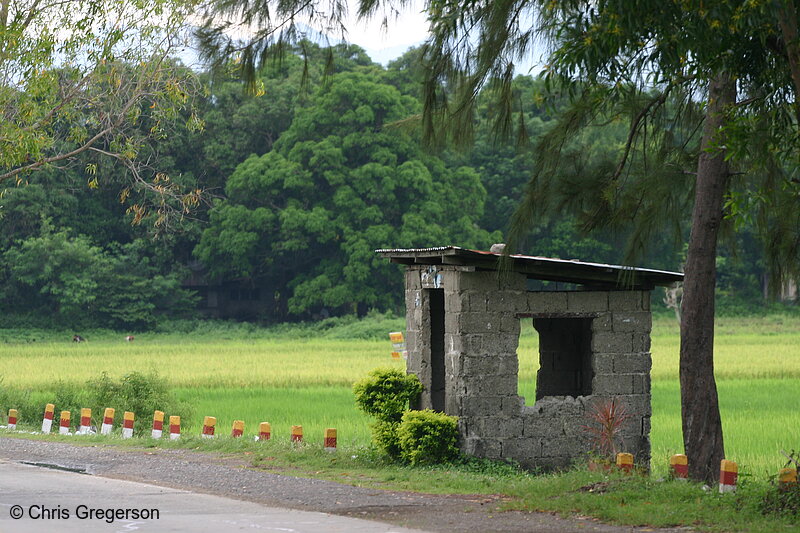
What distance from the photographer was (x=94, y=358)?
34.8 metres

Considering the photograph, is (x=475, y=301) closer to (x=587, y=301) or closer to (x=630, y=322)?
(x=587, y=301)

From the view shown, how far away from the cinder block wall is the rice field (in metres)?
1.20

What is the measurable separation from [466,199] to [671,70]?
1744 inches

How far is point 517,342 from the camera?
14.1 m

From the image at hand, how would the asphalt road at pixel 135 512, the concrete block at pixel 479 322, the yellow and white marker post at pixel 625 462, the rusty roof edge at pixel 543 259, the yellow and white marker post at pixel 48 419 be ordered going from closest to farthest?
the asphalt road at pixel 135 512, the yellow and white marker post at pixel 625 462, the rusty roof edge at pixel 543 259, the concrete block at pixel 479 322, the yellow and white marker post at pixel 48 419

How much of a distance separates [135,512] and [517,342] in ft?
17.6

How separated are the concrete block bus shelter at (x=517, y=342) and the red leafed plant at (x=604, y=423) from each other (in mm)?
79

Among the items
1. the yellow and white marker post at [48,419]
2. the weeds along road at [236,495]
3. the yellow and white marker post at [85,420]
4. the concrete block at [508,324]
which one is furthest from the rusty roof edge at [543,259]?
the yellow and white marker post at [48,419]

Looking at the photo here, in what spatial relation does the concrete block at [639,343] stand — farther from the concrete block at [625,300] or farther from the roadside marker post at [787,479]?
the roadside marker post at [787,479]

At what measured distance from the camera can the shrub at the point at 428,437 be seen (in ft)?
45.5

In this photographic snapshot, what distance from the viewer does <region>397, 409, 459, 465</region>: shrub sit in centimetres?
1387

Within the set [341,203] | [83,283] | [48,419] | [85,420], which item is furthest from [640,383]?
[83,283]

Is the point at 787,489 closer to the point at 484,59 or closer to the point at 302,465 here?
the point at 484,59

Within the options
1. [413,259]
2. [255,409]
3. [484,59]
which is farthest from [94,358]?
[484,59]
